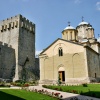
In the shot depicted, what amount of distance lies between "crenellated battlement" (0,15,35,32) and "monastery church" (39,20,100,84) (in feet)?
37.9

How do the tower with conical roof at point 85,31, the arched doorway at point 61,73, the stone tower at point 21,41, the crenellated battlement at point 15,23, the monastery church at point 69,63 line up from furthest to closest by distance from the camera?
the crenellated battlement at point 15,23 < the tower with conical roof at point 85,31 < the stone tower at point 21,41 < the arched doorway at point 61,73 < the monastery church at point 69,63

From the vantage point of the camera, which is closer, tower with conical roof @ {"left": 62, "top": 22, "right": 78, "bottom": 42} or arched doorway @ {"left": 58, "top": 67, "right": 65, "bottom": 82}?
arched doorway @ {"left": 58, "top": 67, "right": 65, "bottom": 82}

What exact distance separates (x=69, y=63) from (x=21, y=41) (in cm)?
1455

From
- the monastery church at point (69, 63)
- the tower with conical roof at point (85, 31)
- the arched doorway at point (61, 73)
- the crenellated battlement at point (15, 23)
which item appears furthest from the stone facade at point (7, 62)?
the tower with conical roof at point (85, 31)

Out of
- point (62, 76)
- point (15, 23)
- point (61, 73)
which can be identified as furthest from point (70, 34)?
point (15, 23)

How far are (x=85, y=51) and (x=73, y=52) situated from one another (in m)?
2.02

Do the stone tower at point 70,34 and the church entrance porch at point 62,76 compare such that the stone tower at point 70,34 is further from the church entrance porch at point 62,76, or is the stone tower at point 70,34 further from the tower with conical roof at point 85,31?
the church entrance porch at point 62,76

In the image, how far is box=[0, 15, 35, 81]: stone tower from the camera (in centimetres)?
3662

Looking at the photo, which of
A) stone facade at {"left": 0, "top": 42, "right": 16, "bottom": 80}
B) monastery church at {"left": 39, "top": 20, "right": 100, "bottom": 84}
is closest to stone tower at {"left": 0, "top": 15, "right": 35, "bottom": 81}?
stone facade at {"left": 0, "top": 42, "right": 16, "bottom": 80}

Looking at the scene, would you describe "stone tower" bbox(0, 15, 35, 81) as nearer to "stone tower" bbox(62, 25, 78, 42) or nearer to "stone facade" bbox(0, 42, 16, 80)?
"stone facade" bbox(0, 42, 16, 80)

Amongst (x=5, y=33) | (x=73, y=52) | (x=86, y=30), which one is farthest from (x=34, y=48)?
(x=73, y=52)

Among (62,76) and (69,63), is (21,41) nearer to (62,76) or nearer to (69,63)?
(62,76)

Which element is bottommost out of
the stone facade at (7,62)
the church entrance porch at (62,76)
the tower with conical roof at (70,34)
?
the church entrance porch at (62,76)

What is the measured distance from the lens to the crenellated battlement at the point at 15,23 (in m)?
38.4
